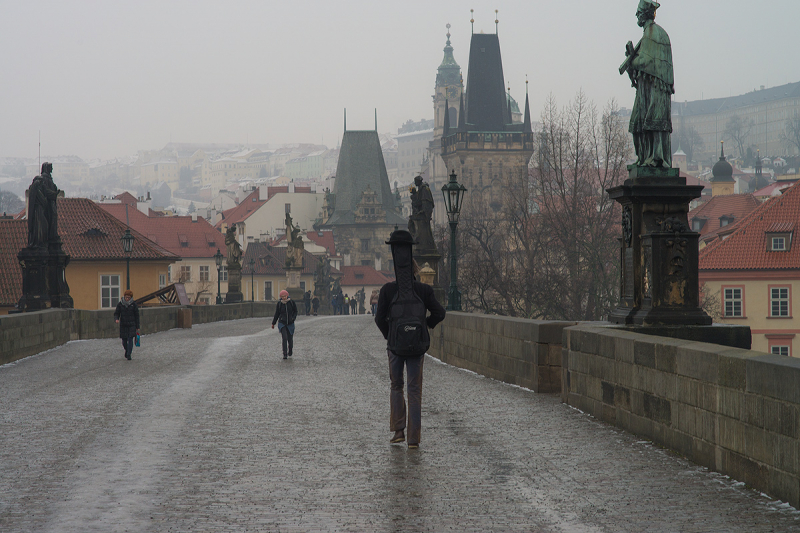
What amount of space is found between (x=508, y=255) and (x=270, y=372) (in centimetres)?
4563

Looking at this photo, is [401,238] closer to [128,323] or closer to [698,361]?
[698,361]

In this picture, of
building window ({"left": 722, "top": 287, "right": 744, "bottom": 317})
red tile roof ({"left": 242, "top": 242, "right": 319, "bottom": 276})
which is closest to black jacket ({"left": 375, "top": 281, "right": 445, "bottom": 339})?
building window ({"left": 722, "top": 287, "right": 744, "bottom": 317})

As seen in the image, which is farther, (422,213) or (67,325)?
(422,213)

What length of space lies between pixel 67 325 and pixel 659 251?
1806cm

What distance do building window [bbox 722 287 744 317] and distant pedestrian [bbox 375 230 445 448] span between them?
174 feet

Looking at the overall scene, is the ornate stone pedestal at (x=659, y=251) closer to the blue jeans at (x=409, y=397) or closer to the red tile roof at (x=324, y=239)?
the blue jeans at (x=409, y=397)

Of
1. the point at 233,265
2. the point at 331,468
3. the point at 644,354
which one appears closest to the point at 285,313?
the point at 644,354

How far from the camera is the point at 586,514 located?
6.43 metres

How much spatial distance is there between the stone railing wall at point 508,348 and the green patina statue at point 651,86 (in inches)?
96.7

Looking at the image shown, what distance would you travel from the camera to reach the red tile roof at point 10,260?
46.5 meters

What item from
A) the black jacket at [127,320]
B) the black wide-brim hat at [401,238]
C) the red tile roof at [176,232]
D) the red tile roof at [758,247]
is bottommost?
the black jacket at [127,320]

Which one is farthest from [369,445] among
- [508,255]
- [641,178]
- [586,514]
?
[508,255]

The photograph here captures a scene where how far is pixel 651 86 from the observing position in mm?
12820

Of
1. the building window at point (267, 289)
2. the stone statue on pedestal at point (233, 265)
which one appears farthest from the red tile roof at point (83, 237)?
the building window at point (267, 289)
